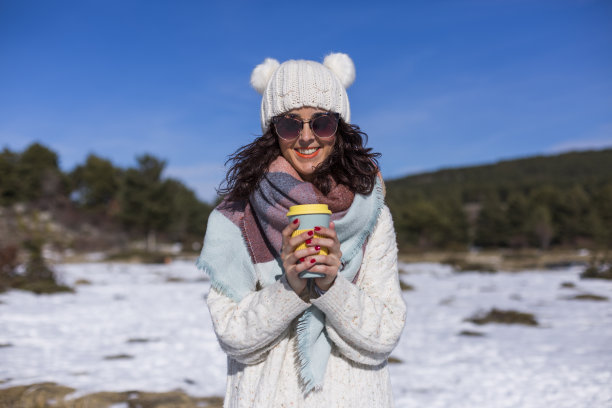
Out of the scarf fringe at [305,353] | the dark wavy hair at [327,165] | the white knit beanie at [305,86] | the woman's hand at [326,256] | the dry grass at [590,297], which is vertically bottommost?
the dry grass at [590,297]

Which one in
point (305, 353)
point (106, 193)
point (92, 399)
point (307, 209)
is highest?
point (106, 193)

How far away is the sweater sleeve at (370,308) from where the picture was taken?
53.6 inches

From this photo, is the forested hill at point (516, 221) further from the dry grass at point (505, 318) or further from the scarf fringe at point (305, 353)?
the scarf fringe at point (305, 353)

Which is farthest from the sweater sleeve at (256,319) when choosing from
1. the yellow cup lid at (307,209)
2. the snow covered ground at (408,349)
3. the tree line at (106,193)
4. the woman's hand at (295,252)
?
the tree line at (106,193)

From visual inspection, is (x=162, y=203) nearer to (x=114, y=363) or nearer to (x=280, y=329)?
(x=114, y=363)

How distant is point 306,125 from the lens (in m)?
1.60

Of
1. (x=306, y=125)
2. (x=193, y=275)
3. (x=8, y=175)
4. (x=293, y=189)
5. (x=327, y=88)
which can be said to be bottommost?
(x=193, y=275)

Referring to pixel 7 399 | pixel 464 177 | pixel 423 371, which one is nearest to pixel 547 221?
pixel 423 371

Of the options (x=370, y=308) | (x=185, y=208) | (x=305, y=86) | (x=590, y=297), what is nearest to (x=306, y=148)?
(x=305, y=86)

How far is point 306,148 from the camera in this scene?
1617mm

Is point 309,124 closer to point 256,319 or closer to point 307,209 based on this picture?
point 307,209

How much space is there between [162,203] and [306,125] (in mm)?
27994

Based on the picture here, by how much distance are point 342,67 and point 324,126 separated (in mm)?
341

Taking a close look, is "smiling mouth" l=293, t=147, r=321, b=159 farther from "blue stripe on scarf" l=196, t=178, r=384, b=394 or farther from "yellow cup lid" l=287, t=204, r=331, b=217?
"yellow cup lid" l=287, t=204, r=331, b=217
